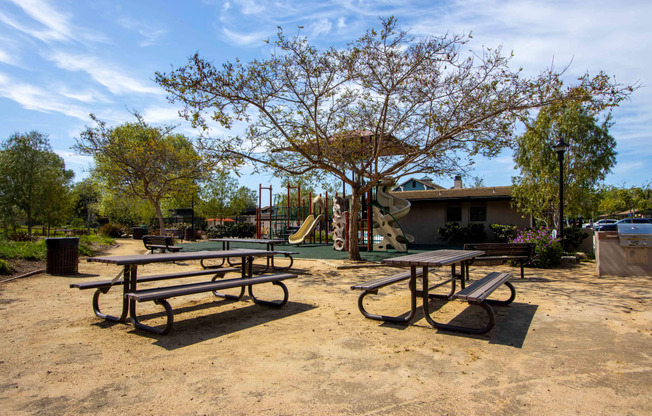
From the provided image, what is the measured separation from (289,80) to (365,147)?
11.4 ft

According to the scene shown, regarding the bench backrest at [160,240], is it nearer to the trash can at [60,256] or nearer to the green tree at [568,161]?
A: the trash can at [60,256]

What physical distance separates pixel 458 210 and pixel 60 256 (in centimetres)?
1703

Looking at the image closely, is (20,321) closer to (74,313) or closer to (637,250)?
(74,313)

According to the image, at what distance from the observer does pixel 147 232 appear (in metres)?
27.6

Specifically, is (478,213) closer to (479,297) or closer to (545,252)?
(545,252)

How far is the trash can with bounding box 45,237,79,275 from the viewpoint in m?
9.20

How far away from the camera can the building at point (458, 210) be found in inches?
764

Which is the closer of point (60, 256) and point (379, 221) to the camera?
point (60, 256)

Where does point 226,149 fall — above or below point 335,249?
above

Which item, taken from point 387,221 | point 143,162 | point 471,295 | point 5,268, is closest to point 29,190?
point 143,162

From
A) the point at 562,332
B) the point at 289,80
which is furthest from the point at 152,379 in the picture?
the point at 289,80

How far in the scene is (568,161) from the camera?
16.9 m

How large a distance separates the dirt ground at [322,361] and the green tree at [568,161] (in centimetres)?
1158

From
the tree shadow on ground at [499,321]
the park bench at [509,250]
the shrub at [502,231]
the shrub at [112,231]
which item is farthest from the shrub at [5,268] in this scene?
the shrub at [112,231]
